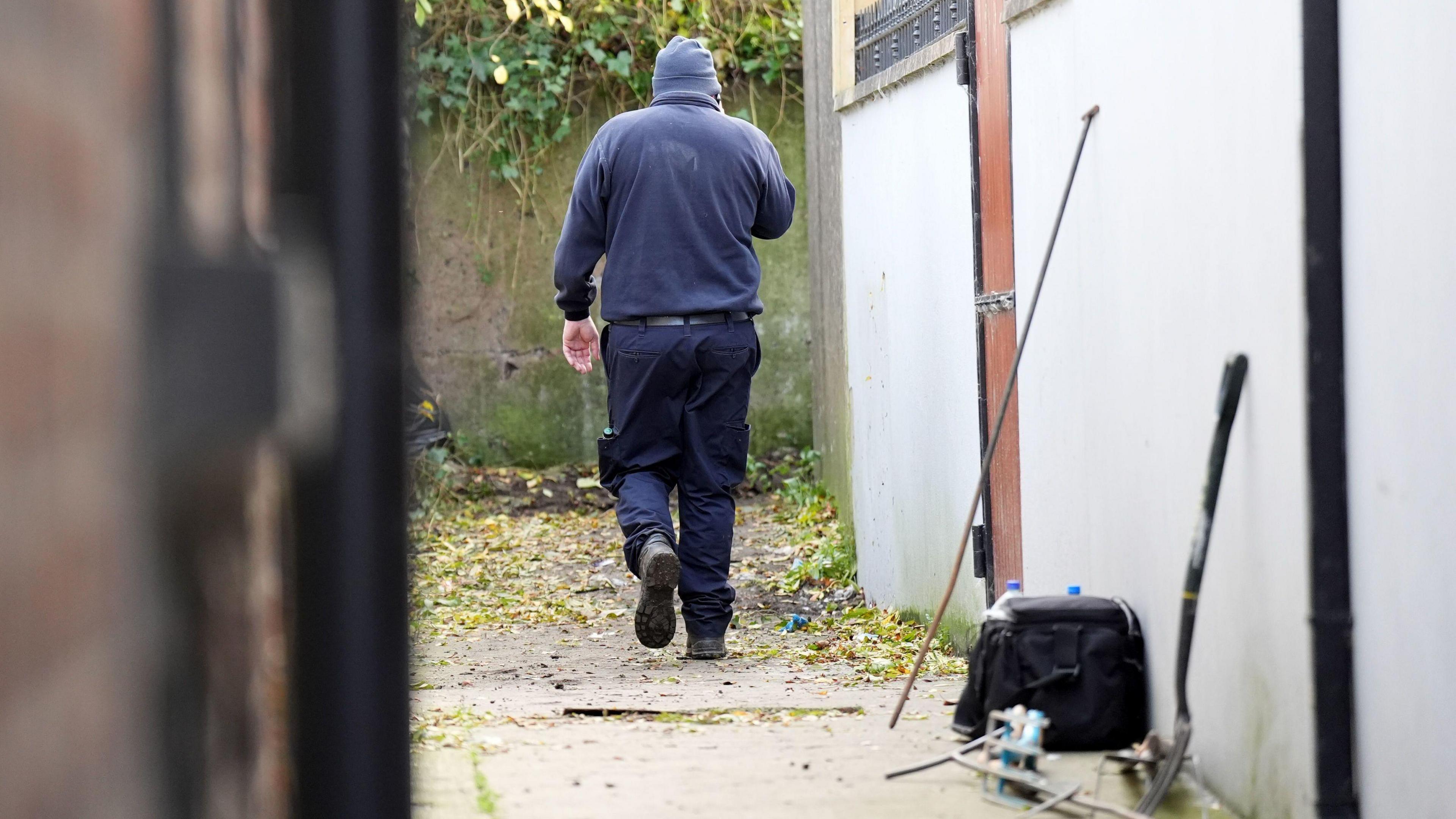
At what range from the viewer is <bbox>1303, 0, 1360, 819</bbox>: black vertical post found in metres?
2.44

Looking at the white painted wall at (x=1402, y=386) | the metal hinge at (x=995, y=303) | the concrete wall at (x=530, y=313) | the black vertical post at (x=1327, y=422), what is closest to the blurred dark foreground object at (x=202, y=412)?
the white painted wall at (x=1402, y=386)

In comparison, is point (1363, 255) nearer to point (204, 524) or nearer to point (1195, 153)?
point (1195, 153)

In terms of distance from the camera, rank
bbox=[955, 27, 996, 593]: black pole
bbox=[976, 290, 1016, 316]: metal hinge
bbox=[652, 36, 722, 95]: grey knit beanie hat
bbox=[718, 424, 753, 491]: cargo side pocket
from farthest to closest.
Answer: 1. bbox=[652, 36, 722, 95]: grey knit beanie hat
2. bbox=[718, 424, 753, 491]: cargo side pocket
3. bbox=[955, 27, 996, 593]: black pole
4. bbox=[976, 290, 1016, 316]: metal hinge

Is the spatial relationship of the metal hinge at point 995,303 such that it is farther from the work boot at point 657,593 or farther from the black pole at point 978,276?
the work boot at point 657,593

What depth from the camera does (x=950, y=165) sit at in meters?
5.27

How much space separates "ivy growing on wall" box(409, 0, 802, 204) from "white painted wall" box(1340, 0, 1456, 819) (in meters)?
7.43

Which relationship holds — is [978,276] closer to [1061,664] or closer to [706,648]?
[706,648]

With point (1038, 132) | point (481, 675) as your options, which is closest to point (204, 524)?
point (1038, 132)

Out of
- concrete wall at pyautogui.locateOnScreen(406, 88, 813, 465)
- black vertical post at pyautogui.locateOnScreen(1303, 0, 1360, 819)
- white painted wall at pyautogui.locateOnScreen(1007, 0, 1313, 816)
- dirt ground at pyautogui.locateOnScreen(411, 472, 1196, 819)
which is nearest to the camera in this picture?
black vertical post at pyautogui.locateOnScreen(1303, 0, 1360, 819)

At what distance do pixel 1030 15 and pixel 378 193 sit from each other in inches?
155

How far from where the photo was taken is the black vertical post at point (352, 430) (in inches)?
26.9

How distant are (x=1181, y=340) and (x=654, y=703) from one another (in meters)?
1.90

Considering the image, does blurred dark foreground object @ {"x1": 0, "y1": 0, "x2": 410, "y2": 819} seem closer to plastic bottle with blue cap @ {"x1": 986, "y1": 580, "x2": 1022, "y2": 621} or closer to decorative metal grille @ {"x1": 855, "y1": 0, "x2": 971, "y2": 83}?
plastic bottle with blue cap @ {"x1": 986, "y1": 580, "x2": 1022, "y2": 621}

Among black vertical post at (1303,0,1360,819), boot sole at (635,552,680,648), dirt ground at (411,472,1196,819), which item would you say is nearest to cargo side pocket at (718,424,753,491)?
boot sole at (635,552,680,648)
